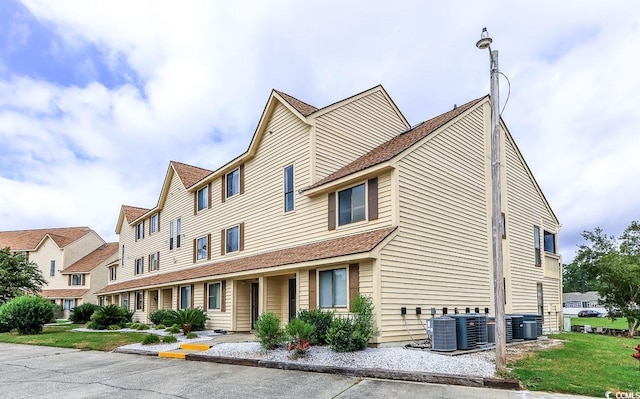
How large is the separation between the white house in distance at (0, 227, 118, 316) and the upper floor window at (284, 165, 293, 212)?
40.9 m

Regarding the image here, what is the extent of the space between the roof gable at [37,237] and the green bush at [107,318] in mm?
32184

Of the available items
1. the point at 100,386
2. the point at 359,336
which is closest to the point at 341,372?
the point at 359,336

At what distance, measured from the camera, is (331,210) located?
55.3 ft

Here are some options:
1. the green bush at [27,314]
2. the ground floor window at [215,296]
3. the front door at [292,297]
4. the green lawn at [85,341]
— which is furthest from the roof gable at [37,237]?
the front door at [292,297]

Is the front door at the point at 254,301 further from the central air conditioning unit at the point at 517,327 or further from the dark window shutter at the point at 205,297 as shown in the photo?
the central air conditioning unit at the point at 517,327

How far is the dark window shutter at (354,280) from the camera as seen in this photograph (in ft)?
46.1

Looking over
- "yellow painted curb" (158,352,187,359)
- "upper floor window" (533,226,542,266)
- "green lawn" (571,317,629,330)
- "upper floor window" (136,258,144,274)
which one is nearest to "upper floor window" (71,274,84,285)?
"upper floor window" (136,258,144,274)

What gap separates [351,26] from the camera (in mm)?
15562

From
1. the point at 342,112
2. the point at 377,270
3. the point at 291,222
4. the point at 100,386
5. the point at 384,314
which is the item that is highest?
the point at 342,112

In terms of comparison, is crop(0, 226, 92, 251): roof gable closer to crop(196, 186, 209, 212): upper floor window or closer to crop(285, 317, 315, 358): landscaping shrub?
crop(196, 186, 209, 212): upper floor window

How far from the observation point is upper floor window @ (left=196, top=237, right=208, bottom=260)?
25875mm

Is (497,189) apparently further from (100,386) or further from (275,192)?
(275,192)

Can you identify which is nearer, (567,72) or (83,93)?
(567,72)

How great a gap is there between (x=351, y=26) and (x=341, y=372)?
10.7 meters
